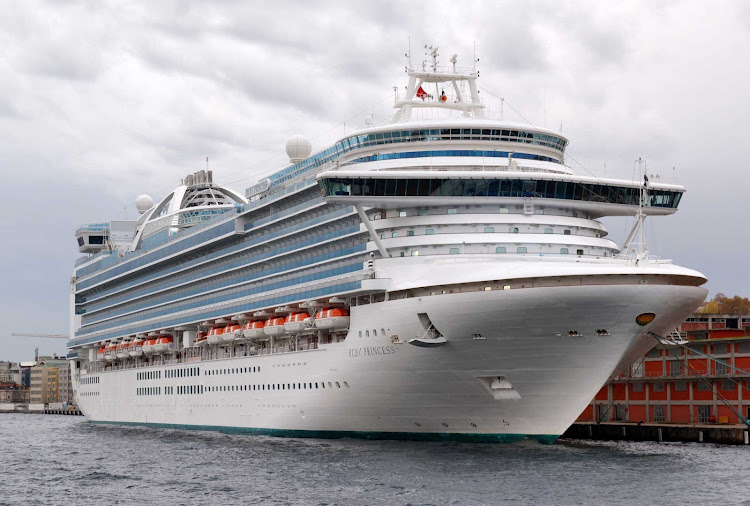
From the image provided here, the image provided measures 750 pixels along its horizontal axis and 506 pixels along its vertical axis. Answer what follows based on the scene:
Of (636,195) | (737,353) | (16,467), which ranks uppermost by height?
(636,195)

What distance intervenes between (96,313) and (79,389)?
6104mm

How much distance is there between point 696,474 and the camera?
32.9 m

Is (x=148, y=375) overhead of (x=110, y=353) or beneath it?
beneath

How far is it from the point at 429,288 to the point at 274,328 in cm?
1104

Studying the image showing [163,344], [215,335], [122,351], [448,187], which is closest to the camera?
[448,187]

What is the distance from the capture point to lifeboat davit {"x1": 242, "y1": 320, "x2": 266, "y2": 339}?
4731 cm

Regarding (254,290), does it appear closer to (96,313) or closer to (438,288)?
(438,288)

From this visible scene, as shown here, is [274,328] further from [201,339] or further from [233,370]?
[201,339]

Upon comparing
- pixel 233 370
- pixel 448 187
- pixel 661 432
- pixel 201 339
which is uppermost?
pixel 448 187

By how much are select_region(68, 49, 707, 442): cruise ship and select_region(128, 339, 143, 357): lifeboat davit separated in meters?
8.72

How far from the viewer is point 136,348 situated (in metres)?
63.7

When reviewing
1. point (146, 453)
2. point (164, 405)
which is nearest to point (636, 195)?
point (146, 453)

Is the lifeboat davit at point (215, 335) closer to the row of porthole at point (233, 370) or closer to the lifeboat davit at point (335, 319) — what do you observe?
the row of porthole at point (233, 370)

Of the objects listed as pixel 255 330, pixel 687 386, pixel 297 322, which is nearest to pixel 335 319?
pixel 297 322
